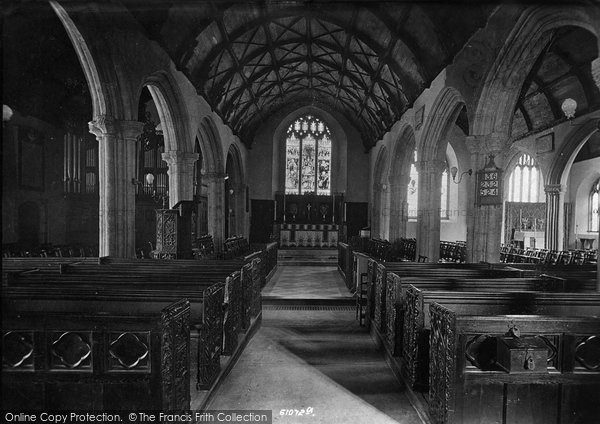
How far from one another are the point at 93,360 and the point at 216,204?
Answer: 1240 cm

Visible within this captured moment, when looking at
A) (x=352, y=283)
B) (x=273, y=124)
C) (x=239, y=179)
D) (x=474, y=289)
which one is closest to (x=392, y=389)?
(x=474, y=289)

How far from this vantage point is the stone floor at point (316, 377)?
3.22 metres

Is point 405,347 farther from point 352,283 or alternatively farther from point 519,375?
point 352,283

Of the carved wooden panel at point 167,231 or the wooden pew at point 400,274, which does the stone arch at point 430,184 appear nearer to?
the wooden pew at point 400,274

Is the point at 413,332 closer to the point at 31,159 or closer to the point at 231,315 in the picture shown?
the point at 231,315

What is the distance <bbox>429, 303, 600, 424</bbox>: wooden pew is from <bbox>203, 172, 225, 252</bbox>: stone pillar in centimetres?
1227

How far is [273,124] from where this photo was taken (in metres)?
19.9

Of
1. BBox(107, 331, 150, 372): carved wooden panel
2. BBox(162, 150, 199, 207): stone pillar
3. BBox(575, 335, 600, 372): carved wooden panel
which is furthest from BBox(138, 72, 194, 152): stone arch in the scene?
BBox(575, 335, 600, 372): carved wooden panel

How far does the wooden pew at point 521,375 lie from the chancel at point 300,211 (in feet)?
0.06

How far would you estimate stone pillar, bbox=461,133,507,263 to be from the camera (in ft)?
25.0

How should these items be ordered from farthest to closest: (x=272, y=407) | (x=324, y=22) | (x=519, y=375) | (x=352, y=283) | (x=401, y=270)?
(x=324, y=22) < (x=352, y=283) < (x=401, y=270) < (x=272, y=407) < (x=519, y=375)

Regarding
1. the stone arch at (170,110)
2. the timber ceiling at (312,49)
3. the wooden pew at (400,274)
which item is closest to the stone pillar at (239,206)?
the timber ceiling at (312,49)

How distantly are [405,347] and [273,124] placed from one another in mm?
17530

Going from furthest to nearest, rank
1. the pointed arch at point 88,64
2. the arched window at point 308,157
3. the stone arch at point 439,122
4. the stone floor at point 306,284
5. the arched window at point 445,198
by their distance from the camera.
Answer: the arched window at point 308,157 → the arched window at point 445,198 → the stone arch at point 439,122 → the stone floor at point 306,284 → the pointed arch at point 88,64
